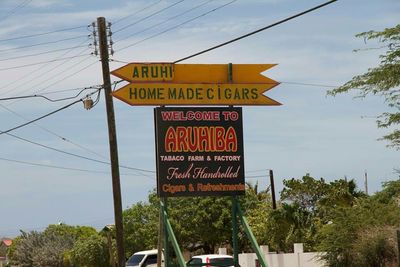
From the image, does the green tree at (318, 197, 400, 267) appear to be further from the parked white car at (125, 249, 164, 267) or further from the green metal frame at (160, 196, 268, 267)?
the green metal frame at (160, 196, 268, 267)

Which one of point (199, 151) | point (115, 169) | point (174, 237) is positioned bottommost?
point (174, 237)

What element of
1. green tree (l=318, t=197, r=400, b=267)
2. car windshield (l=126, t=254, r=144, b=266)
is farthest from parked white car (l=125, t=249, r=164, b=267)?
green tree (l=318, t=197, r=400, b=267)

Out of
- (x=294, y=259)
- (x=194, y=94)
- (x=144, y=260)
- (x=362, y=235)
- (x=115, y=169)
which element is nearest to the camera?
(x=194, y=94)

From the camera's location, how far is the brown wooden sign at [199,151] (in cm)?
1992

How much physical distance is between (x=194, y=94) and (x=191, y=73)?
1.72ft

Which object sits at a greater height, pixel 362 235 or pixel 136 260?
pixel 362 235

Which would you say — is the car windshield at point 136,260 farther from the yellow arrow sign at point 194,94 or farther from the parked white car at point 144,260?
the yellow arrow sign at point 194,94

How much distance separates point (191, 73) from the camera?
2053cm

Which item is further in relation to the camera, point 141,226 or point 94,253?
point 94,253

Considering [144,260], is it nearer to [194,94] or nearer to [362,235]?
[362,235]

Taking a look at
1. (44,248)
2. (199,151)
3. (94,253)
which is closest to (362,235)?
(199,151)

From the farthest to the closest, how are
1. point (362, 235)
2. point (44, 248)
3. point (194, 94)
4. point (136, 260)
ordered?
point (44, 248) < point (136, 260) < point (362, 235) < point (194, 94)

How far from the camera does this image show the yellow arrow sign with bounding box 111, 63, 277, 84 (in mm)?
20109

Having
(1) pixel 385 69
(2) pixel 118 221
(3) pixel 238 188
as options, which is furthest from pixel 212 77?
(2) pixel 118 221
